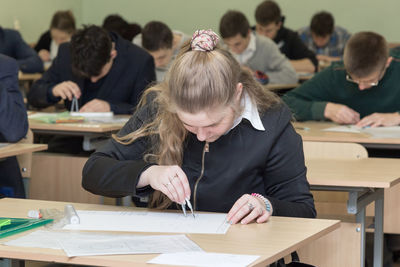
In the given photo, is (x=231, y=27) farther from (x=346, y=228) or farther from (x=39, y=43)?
(x=346, y=228)

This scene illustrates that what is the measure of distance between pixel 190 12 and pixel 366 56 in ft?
19.9

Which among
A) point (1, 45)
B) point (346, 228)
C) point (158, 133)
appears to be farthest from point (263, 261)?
point (1, 45)

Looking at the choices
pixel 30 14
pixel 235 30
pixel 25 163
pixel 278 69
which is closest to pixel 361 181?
pixel 25 163

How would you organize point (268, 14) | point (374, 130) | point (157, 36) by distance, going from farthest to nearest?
1. point (268, 14)
2. point (157, 36)
3. point (374, 130)

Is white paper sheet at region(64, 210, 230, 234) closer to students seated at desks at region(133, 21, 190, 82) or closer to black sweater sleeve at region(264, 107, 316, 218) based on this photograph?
black sweater sleeve at region(264, 107, 316, 218)

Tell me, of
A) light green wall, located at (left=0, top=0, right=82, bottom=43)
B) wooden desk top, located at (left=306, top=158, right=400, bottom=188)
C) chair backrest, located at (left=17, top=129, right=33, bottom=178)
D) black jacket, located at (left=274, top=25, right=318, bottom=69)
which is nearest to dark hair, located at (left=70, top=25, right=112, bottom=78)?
chair backrest, located at (left=17, top=129, right=33, bottom=178)

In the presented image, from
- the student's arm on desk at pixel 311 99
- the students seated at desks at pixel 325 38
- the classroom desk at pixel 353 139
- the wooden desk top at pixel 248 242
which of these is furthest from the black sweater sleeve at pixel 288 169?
the students seated at desks at pixel 325 38

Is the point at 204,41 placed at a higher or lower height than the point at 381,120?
higher

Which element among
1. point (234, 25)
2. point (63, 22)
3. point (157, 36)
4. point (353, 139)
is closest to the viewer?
point (353, 139)

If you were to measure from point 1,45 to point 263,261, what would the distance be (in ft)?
17.9

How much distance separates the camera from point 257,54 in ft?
20.5

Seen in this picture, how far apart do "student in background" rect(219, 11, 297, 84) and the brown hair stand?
3.97 m

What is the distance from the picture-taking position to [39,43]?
8.37m

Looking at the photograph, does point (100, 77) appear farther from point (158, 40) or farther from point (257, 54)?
point (257, 54)
